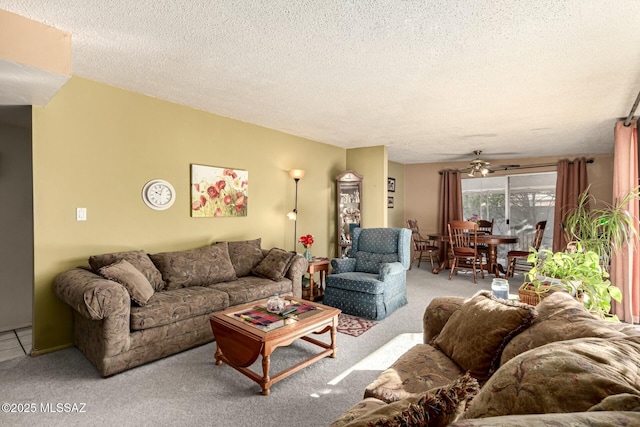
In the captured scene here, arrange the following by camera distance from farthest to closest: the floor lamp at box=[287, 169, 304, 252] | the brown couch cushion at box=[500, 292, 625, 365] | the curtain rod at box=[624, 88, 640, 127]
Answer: the floor lamp at box=[287, 169, 304, 252] < the curtain rod at box=[624, 88, 640, 127] < the brown couch cushion at box=[500, 292, 625, 365]

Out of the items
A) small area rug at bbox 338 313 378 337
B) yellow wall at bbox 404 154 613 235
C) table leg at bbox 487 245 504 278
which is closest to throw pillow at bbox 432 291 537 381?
small area rug at bbox 338 313 378 337

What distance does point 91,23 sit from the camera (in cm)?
205

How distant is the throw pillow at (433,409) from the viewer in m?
0.73

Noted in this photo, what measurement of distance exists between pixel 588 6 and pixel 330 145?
4.15 metres

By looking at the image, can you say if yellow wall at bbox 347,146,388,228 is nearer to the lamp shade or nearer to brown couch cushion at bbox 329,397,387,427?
the lamp shade

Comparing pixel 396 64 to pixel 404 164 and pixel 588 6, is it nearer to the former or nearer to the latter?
pixel 588 6

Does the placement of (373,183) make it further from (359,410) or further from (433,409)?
(433,409)

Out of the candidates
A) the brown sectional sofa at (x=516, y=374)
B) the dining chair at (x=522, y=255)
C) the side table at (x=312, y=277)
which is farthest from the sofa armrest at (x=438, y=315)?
the dining chair at (x=522, y=255)

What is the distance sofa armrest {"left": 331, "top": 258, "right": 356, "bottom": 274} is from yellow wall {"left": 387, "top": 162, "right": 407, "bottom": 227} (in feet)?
11.4

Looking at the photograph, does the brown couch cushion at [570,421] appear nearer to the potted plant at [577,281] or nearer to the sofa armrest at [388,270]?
the potted plant at [577,281]

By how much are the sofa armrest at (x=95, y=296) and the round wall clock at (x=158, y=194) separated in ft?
3.36

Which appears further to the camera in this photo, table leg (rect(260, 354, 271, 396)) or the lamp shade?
the lamp shade

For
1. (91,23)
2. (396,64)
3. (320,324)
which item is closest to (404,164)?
(396,64)

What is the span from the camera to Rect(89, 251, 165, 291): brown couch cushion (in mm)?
2820
